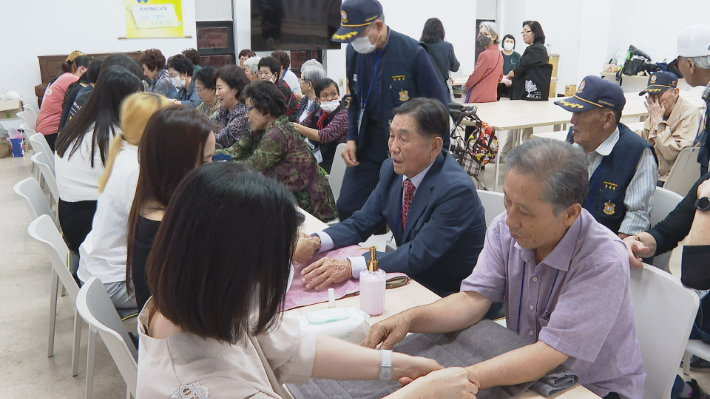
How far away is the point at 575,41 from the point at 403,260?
9453mm

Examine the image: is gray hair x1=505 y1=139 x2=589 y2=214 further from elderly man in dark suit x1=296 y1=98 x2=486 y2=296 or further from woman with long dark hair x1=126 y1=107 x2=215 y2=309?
woman with long dark hair x1=126 y1=107 x2=215 y2=309

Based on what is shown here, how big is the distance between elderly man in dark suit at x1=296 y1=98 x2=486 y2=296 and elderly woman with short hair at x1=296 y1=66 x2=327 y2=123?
2767 millimetres

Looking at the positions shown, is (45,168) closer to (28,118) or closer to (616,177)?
(28,118)

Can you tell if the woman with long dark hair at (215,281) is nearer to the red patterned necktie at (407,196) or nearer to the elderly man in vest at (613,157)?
the red patterned necktie at (407,196)

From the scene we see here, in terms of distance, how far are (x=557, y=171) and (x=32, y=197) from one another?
2.50m

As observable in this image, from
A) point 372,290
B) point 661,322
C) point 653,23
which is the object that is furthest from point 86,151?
point 653,23

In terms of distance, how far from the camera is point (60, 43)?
806cm

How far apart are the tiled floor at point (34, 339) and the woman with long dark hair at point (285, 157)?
4.32ft

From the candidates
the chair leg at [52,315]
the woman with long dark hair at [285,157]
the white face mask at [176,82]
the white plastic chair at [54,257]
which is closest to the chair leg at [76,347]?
the white plastic chair at [54,257]

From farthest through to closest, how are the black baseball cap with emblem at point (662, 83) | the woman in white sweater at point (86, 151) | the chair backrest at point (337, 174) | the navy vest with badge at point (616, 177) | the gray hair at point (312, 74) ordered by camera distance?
the gray hair at point (312, 74) < the black baseball cap with emblem at point (662, 83) < the chair backrest at point (337, 174) < the woman in white sweater at point (86, 151) < the navy vest with badge at point (616, 177)

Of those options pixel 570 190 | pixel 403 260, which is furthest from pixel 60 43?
pixel 570 190

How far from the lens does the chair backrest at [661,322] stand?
1474 mm

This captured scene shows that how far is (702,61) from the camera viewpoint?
250 centimetres

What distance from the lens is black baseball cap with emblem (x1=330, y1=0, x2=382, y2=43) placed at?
283 cm
